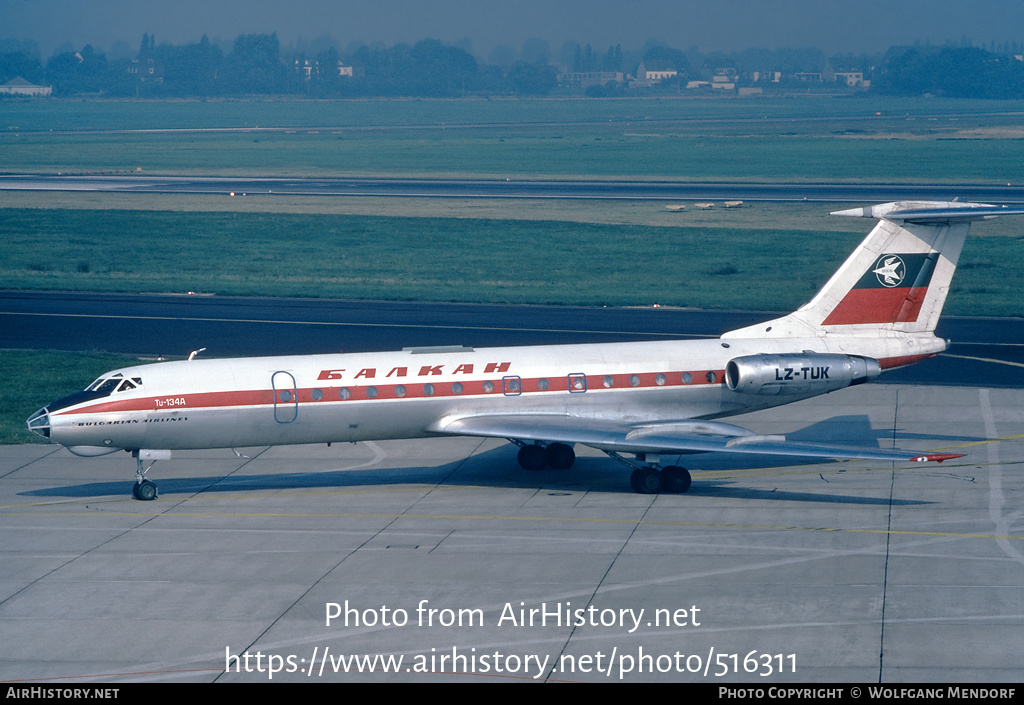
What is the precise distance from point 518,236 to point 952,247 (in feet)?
148

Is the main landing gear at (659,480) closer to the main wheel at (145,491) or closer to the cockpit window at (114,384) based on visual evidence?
the main wheel at (145,491)

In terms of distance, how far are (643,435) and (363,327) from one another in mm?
23948

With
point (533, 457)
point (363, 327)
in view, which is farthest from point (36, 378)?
point (533, 457)

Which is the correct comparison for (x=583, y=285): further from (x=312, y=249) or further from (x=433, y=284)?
(x=312, y=249)

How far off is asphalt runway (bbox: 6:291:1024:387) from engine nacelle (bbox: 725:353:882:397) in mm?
10999

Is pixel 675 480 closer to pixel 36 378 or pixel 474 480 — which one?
pixel 474 480

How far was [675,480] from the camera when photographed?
27328mm

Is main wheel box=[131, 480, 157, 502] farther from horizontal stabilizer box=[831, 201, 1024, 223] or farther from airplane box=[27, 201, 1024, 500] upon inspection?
horizontal stabilizer box=[831, 201, 1024, 223]

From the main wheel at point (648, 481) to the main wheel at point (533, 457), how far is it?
3.12m

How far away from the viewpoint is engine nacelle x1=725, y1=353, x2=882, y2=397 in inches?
1121

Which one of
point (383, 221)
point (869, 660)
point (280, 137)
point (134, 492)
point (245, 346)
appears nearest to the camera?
point (869, 660)

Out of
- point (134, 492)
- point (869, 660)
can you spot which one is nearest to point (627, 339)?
point (134, 492)

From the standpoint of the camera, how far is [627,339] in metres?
44.8

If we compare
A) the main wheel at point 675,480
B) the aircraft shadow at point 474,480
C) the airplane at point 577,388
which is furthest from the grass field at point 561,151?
the main wheel at point 675,480
